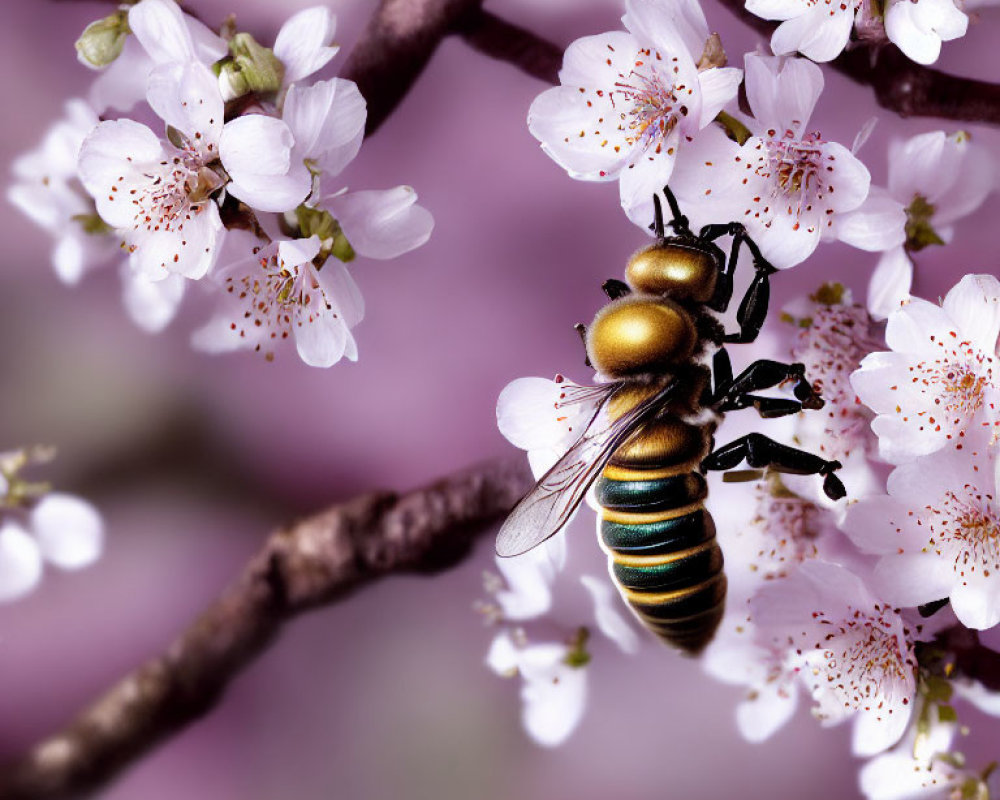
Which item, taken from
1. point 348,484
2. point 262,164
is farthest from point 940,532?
Result: point 348,484

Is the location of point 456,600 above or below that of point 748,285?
below

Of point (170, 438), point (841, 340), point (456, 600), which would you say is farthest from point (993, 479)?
point (170, 438)

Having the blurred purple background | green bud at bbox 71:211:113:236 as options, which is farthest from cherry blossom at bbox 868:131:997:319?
green bud at bbox 71:211:113:236

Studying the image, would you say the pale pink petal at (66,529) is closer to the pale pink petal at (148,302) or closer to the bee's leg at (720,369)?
the pale pink petal at (148,302)

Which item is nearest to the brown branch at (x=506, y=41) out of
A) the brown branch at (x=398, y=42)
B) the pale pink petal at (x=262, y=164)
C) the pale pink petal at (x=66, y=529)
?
the brown branch at (x=398, y=42)

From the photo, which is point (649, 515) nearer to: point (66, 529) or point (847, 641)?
point (847, 641)

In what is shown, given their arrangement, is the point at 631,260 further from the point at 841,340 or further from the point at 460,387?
the point at 460,387
